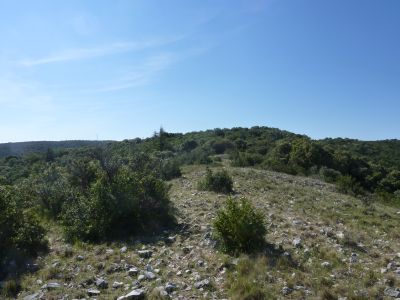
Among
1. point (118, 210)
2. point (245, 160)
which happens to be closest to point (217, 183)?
point (118, 210)

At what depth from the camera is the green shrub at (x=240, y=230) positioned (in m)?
8.78

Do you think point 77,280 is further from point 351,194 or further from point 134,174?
point 351,194

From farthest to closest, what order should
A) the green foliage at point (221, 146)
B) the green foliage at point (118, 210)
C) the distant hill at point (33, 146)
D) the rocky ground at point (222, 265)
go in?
the distant hill at point (33, 146)
the green foliage at point (221, 146)
the green foliage at point (118, 210)
the rocky ground at point (222, 265)

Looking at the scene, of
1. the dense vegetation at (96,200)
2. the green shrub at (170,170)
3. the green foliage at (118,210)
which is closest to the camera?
the dense vegetation at (96,200)

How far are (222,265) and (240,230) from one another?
A: 1113mm

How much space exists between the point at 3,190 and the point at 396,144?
75.6 metres

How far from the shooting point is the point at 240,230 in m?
8.81

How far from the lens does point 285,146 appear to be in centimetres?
4019

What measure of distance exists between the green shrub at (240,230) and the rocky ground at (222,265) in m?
0.34

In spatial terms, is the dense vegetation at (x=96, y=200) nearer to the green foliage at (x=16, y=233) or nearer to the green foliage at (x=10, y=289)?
the green foliage at (x=16, y=233)

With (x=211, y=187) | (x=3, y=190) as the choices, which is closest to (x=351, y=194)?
(x=211, y=187)

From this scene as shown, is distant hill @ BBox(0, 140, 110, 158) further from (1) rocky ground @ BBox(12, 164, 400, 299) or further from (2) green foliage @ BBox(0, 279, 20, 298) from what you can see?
(2) green foliage @ BBox(0, 279, 20, 298)

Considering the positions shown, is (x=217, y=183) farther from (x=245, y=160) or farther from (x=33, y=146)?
(x=33, y=146)

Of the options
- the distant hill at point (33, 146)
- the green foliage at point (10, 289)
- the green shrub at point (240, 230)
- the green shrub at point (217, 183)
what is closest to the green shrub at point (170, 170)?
the green shrub at point (217, 183)
